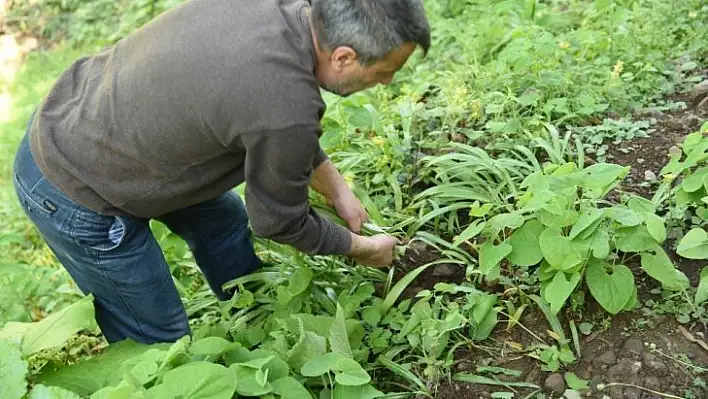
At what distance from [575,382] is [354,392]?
0.66m

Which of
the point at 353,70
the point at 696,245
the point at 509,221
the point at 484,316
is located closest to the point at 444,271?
the point at 484,316

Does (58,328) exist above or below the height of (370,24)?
below

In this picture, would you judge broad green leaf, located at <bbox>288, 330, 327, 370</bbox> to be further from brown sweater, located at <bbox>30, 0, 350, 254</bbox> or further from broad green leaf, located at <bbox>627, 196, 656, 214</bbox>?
broad green leaf, located at <bbox>627, 196, 656, 214</bbox>

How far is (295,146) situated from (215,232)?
103 centimetres

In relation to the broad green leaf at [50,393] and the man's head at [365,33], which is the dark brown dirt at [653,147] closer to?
the man's head at [365,33]

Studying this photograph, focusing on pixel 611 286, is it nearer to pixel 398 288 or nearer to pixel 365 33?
pixel 398 288

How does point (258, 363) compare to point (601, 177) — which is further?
point (601, 177)

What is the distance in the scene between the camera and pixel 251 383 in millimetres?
1972

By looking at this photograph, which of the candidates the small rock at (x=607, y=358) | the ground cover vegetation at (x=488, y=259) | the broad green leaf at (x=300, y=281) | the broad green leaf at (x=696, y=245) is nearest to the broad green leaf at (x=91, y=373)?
the ground cover vegetation at (x=488, y=259)

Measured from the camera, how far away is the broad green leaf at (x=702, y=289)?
2156 mm

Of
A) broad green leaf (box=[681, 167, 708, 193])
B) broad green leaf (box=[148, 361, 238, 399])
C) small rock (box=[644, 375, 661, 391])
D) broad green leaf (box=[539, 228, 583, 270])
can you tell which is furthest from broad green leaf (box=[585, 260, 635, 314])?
broad green leaf (box=[148, 361, 238, 399])

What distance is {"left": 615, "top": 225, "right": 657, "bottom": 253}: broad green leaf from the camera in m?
2.09

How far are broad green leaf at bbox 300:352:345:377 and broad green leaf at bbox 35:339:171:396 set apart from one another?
0.47 meters

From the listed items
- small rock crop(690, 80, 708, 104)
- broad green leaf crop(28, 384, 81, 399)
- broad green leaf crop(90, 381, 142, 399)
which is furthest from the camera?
small rock crop(690, 80, 708, 104)
